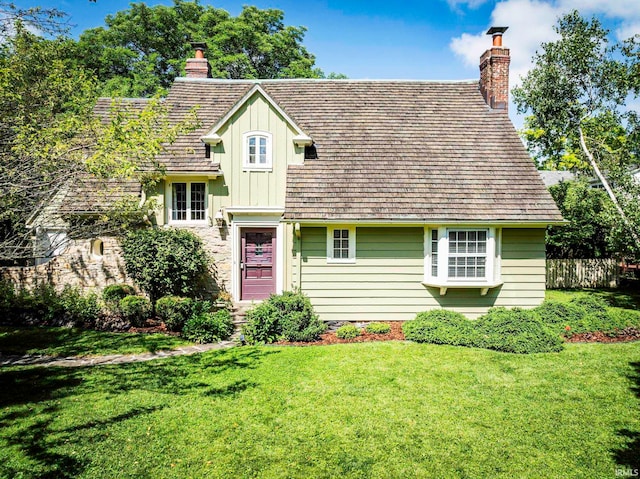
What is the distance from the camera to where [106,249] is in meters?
12.6

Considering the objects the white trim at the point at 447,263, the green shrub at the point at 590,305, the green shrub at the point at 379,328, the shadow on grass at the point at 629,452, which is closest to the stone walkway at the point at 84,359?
the green shrub at the point at 379,328

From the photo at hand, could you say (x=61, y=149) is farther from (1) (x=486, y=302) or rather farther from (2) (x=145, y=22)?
(2) (x=145, y=22)

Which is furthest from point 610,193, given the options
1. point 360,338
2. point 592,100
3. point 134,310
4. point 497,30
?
point 134,310

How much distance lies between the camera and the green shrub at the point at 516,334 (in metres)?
9.44

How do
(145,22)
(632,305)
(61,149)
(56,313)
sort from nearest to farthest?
(61,149), (56,313), (632,305), (145,22)

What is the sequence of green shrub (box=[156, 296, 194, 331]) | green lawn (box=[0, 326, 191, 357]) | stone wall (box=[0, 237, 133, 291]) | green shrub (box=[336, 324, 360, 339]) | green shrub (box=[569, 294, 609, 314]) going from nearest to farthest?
1. green lawn (box=[0, 326, 191, 357])
2. green shrub (box=[336, 324, 360, 339])
3. green shrub (box=[156, 296, 194, 331])
4. green shrub (box=[569, 294, 609, 314])
5. stone wall (box=[0, 237, 133, 291])

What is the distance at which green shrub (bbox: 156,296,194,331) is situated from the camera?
36.0 feet

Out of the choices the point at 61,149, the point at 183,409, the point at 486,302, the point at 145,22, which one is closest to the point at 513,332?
the point at 486,302

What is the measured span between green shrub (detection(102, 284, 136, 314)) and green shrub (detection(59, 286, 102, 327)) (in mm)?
266

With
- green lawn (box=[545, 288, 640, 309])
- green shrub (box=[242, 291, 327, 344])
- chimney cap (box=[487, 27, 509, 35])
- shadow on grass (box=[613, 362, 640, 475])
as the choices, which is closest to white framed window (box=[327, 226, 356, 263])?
green shrub (box=[242, 291, 327, 344])

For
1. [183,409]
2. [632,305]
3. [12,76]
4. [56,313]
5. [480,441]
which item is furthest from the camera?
[632,305]

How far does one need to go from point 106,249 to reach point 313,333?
23.4ft

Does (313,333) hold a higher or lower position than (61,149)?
lower

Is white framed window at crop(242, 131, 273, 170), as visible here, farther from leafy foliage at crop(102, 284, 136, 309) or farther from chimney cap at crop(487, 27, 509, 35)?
chimney cap at crop(487, 27, 509, 35)
